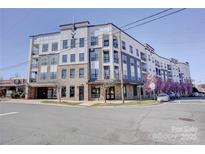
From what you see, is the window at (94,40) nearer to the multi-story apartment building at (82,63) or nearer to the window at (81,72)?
the multi-story apartment building at (82,63)

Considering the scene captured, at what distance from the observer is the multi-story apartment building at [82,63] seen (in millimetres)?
27469

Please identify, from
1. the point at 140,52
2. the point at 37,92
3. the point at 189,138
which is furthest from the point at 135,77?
the point at 189,138

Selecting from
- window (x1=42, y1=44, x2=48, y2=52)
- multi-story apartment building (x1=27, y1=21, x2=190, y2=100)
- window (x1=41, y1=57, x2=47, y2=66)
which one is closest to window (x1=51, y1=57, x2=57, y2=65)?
multi-story apartment building (x1=27, y1=21, x2=190, y2=100)

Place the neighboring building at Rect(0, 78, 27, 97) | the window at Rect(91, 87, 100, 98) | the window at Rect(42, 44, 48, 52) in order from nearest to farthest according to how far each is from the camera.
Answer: the window at Rect(91, 87, 100, 98)
the window at Rect(42, 44, 48, 52)
the neighboring building at Rect(0, 78, 27, 97)

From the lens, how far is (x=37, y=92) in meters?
32.5

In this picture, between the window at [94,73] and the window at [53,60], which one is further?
the window at [53,60]

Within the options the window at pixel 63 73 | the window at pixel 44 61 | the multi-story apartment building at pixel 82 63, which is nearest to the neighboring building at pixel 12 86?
the multi-story apartment building at pixel 82 63

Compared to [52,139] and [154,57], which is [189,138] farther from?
[154,57]

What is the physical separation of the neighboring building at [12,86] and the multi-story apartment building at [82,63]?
11.1 feet

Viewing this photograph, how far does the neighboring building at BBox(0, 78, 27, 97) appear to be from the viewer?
3381cm

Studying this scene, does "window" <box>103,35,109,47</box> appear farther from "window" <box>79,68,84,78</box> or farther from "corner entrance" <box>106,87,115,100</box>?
"corner entrance" <box>106,87,115,100</box>

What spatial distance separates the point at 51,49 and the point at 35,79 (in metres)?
6.88

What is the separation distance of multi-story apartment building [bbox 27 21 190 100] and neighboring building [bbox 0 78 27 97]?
340 cm

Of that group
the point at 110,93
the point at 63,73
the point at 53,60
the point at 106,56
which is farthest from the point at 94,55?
the point at 53,60
